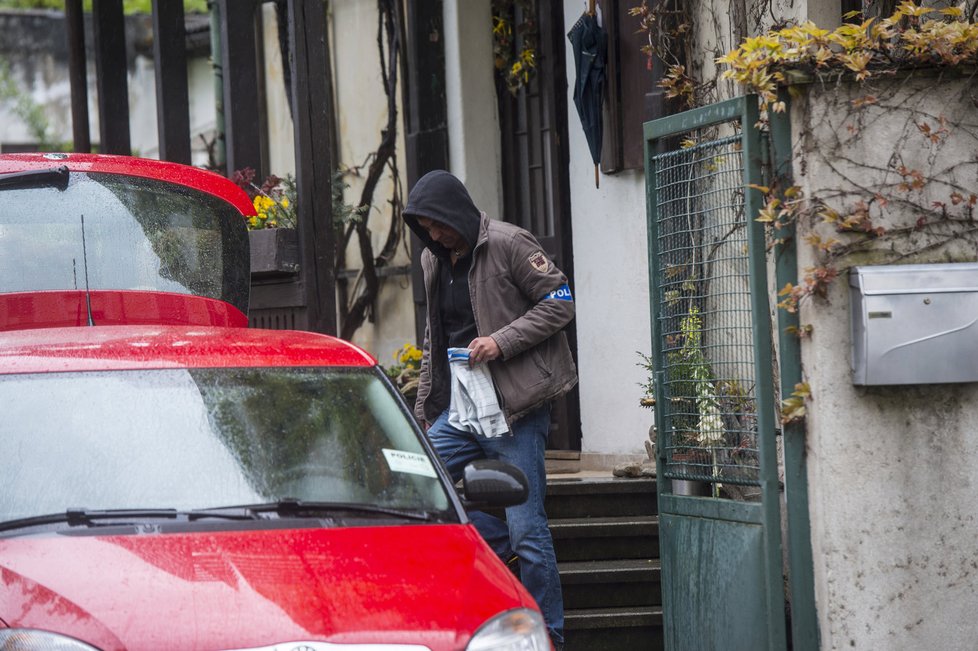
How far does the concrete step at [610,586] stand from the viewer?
718 cm

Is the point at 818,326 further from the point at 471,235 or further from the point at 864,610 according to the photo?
the point at 471,235

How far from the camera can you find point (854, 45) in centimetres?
536

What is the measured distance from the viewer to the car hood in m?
3.54

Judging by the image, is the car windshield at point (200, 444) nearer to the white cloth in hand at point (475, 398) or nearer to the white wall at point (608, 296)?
the white cloth in hand at point (475, 398)

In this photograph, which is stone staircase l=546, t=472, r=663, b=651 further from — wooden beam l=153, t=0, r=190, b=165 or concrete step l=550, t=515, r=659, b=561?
wooden beam l=153, t=0, r=190, b=165

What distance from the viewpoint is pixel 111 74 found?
1284cm

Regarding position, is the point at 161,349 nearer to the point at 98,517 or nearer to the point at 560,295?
the point at 98,517

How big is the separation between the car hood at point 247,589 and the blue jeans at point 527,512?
2112 millimetres

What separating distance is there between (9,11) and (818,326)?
3385cm

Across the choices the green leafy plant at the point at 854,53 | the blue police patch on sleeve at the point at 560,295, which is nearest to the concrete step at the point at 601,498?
the blue police patch on sleeve at the point at 560,295

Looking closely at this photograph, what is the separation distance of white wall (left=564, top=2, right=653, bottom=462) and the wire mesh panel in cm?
237

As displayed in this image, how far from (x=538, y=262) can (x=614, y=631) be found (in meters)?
1.91

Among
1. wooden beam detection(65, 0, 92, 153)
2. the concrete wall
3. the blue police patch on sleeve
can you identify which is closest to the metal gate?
the blue police patch on sleeve

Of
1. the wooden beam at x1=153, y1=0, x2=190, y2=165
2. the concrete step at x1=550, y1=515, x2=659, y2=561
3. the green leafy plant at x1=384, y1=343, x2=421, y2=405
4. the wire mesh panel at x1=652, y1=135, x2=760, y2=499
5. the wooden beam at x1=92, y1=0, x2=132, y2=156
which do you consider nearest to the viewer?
the wire mesh panel at x1=652, y1=135, x2=760, y2=499
